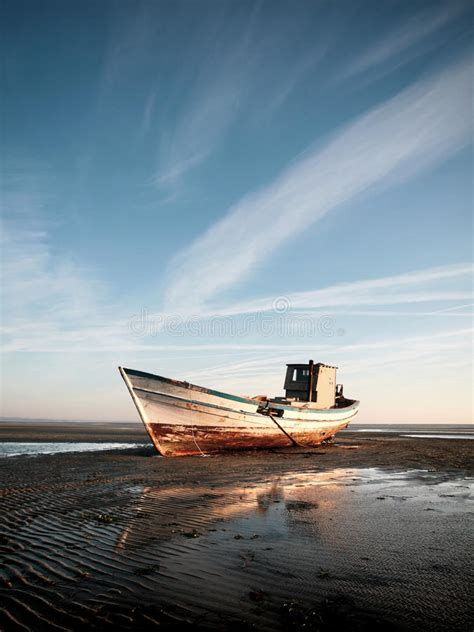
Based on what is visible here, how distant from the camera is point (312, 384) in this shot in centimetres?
2547

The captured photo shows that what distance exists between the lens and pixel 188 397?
16.5 meters

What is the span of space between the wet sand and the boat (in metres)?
5.49

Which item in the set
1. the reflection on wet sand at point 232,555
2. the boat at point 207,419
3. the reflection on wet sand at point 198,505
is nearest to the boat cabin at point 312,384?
the boat at point 207,419

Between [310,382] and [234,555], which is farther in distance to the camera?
[310,382]

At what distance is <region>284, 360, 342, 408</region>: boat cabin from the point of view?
1004 inches

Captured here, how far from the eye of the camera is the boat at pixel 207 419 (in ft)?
52.9

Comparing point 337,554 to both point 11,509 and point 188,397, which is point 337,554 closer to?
point 11,509

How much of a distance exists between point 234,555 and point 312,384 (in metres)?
21.0

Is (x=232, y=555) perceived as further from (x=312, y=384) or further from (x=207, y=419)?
(x=312, y=384)

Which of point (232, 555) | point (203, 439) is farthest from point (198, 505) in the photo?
point (203, 439)

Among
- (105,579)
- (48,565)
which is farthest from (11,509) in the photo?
(105,579)

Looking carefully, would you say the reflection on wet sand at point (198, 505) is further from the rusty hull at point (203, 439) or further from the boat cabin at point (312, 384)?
the boat cabin at point (312, 384)

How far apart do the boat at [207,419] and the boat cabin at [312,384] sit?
312cm

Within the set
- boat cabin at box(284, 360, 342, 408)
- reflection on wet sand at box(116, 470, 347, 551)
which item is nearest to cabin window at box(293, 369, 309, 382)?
boat cabin at box(284, 360, 342, 408)
